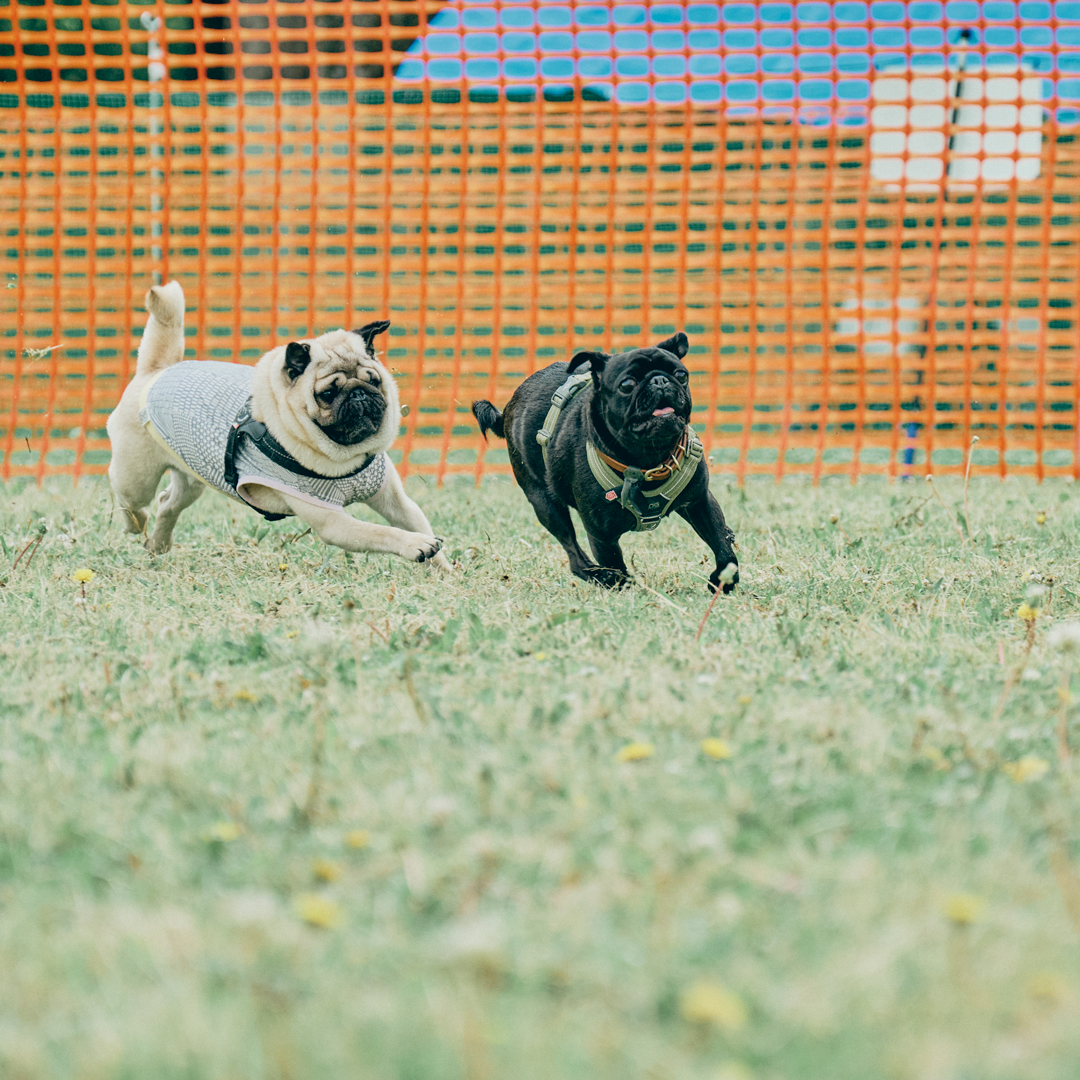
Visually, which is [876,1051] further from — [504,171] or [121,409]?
[504,171]

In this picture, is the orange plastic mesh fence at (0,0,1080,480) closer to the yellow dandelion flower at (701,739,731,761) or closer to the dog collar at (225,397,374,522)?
the dog collar at (225,397,374,522)

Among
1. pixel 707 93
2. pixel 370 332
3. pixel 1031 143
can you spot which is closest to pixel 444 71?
pixel 707 93

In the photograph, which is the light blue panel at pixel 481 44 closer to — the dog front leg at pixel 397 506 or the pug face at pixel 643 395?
the dog front leg at pixel 397 506

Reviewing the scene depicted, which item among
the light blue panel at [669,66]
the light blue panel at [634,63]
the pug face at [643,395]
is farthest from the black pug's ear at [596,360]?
the light blue panel at [669,66]

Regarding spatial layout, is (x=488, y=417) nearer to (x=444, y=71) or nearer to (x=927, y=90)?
(x=927, y=90)

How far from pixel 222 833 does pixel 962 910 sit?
1018 mm

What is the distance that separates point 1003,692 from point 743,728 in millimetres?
583

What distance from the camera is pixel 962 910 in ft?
4.41

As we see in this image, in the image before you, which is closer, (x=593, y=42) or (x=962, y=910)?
(x=962, y=910)

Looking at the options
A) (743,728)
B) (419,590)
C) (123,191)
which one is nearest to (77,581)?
(419,590)

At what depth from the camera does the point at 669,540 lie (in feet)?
15.1

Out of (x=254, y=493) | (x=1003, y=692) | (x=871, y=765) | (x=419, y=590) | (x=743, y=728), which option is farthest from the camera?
(x=254, y=493)

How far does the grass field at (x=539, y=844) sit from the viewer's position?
120 cm

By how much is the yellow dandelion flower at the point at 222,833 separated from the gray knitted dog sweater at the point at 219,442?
87.3 inches
